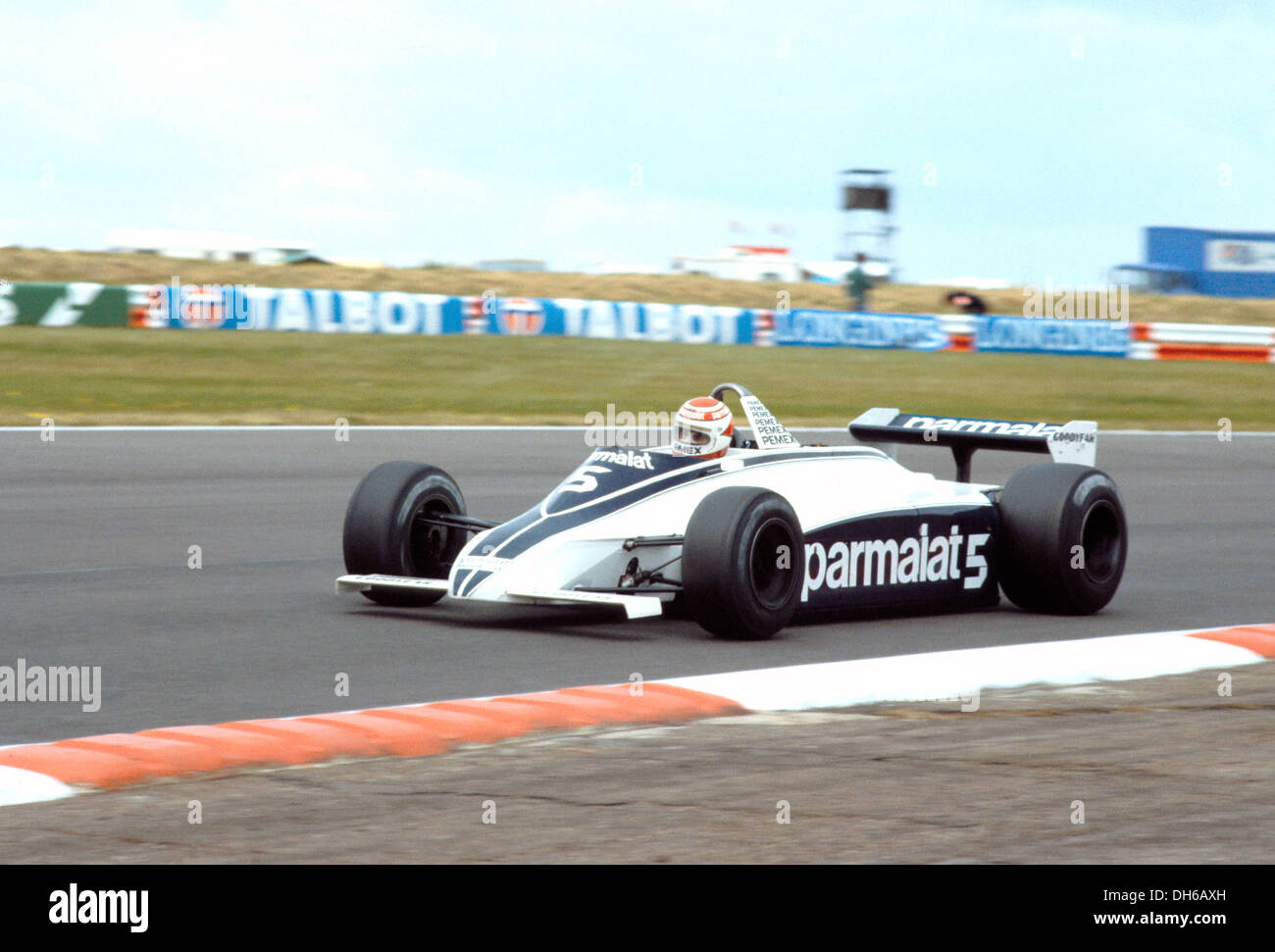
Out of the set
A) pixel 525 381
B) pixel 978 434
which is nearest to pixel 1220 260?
pixel 525 381

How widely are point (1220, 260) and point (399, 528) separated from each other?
66.5 meters

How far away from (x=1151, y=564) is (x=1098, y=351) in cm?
2372

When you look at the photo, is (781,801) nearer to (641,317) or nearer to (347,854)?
(347,854)

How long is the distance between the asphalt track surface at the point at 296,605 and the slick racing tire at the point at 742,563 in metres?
0.14

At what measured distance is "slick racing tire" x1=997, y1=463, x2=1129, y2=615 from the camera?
9.80m

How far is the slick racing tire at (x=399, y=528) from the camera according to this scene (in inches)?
370

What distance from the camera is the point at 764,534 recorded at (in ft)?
28.1

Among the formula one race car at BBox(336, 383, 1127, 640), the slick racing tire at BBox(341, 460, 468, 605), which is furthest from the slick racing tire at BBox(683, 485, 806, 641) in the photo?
the slick racing tire at BBox(341, 460, 468, 605)

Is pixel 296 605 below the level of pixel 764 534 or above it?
below

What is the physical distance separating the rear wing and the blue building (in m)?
60.9

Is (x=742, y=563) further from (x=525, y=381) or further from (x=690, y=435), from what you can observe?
(x=525, y=381)

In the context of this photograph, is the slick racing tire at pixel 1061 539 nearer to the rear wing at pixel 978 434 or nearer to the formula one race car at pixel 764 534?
the formula one race car at pixel 764 534

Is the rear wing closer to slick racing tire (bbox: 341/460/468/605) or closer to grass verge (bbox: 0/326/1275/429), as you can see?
slick racing tire (bbox: 341/460/468/605)

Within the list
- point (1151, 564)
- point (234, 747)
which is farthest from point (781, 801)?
point (1151, 564)
